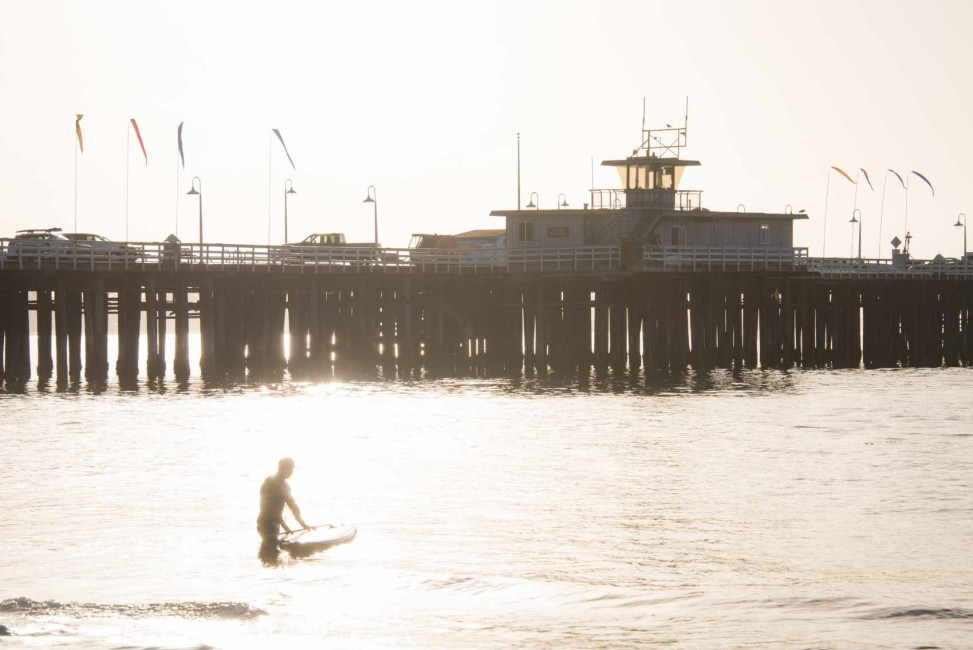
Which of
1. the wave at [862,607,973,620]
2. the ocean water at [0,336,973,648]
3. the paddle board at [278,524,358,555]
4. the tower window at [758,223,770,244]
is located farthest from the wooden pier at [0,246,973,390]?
the wave at [862,607,973,620]

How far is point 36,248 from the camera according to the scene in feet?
176

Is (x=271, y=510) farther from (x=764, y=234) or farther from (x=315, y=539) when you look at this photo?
(x=764, y=234)

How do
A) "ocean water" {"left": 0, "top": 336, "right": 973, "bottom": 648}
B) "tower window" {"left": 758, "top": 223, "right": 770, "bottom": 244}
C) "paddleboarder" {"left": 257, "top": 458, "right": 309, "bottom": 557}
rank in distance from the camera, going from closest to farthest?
"ocean water" {"left": 0, "top": 336, "right": 973, "bottom": 648}
"paddleboarder" {"left": 257, "top": 458, "right": 309, "bottom": 557}
"tower window" {"left": 758, "top": 223, "right": 770, "bottom": 244}

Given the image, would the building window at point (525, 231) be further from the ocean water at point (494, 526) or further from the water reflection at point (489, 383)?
the ocean water at point (494, 526)

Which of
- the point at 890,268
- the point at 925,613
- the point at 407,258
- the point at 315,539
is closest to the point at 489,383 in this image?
the point at 407,258

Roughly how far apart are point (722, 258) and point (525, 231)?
9909mm

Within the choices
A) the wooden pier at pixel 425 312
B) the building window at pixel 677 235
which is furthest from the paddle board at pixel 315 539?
the building window at pixel 677 235

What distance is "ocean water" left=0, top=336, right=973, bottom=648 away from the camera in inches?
706

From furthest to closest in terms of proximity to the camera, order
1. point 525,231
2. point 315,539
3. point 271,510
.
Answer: point 525,231 → point 315,539 → point 271,510

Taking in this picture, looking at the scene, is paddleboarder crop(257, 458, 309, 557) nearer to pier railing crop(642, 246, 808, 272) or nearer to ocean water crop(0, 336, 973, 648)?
ocean water crop(0, 336, 973, 648)

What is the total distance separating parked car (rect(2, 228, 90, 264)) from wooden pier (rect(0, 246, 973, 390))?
350 mm

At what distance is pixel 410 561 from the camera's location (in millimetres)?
21797

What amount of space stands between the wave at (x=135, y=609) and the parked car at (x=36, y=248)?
36.5 metres

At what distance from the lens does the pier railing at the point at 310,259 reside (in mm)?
54062
